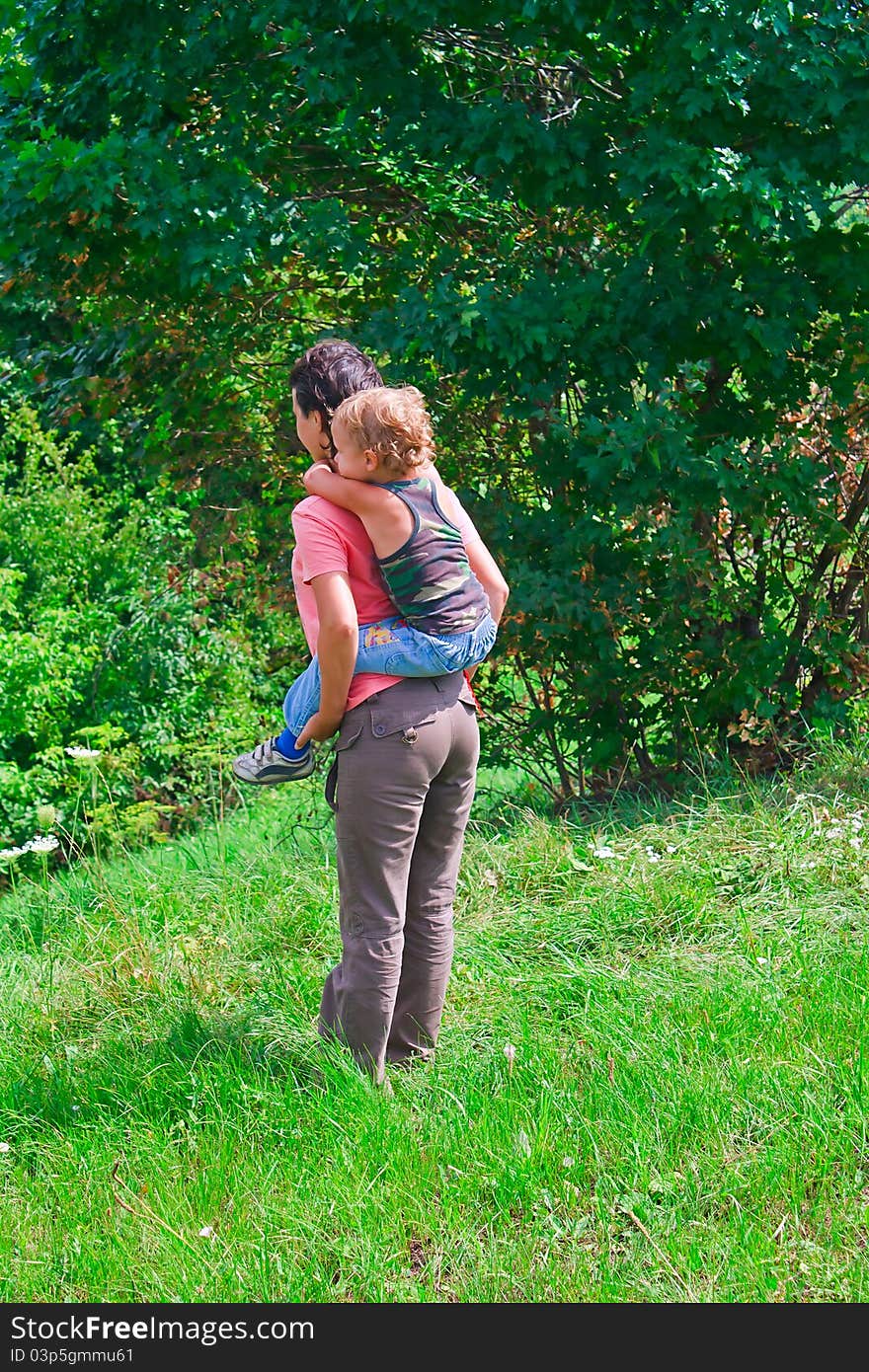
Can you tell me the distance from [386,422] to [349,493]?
180mm

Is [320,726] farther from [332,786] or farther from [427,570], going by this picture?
[427,570]

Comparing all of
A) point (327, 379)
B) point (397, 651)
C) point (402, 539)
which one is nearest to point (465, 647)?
point (397, 651)

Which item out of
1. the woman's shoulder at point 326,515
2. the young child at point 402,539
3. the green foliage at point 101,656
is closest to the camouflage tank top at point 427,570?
the young child at point 402,539

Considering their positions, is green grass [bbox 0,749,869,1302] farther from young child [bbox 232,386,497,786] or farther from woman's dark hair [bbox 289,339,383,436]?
woman's dark hair [bbox 289,339,383,436]

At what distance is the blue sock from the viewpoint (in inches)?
125

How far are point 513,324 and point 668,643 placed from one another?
142 centimetres

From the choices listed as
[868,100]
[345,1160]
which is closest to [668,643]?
[868,100]

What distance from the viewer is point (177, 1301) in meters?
2.62

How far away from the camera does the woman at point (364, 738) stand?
9.61 feet

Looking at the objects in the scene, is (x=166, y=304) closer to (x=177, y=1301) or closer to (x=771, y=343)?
(x=771, y=343)

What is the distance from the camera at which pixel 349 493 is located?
2945 millimetres

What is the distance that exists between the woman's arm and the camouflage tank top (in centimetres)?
13

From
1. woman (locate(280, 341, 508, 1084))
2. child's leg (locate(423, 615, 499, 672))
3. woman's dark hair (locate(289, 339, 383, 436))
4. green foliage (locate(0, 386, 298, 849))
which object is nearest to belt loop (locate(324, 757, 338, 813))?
woman (locate(280, 341, 508, 1084))

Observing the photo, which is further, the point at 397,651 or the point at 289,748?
the point at 289,748
